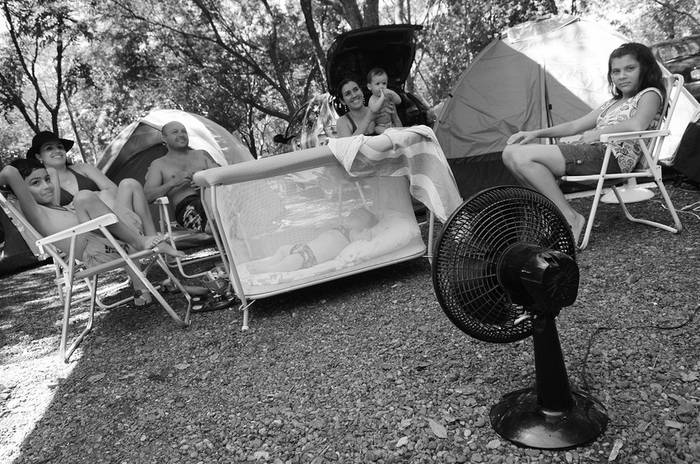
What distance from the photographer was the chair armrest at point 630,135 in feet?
9.24

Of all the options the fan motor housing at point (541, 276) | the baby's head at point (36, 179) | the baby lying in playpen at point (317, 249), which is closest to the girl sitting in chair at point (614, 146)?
the baby lying in playpen at point (317, 249)

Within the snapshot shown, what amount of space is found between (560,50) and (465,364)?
419cm

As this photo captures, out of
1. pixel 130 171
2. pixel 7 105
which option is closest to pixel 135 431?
pixel 130 171

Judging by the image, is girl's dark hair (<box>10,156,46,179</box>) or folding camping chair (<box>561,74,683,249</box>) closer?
folding camping chair (<box>561,74,683,249</box>)

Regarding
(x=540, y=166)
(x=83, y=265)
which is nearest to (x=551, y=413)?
(x=540, y=166)

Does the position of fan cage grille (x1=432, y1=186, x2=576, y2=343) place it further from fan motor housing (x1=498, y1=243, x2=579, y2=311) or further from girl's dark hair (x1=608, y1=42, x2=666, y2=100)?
girl's dark hair (x1=608, y1=42, x2=666, y2=100)

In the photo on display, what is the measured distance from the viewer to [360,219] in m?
2.99

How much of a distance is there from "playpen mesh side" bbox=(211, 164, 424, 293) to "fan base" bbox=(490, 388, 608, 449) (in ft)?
5.14

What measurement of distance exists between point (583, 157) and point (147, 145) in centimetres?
457

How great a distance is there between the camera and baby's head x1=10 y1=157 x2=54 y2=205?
132 inches

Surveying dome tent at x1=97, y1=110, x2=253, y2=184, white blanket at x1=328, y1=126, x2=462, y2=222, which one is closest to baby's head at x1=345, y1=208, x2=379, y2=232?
white blanket at x1=328, y1=126, x2=462, y2=222

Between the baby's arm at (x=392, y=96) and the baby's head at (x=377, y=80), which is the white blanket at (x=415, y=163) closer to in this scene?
the baby's arm at (x=392, y=96)

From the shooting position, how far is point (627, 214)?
3.41 metres

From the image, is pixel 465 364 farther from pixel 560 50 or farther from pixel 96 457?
pixel 560 50
